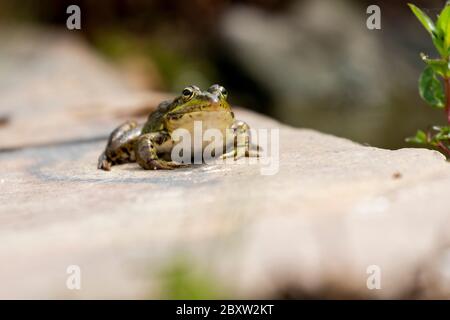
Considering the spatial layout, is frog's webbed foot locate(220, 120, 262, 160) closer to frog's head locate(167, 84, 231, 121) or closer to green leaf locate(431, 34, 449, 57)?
frog's head locate(167, 84, 231, 121)

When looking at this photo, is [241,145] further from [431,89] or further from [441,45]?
[441,45]

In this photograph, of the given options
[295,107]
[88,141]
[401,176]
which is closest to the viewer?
[401,176]

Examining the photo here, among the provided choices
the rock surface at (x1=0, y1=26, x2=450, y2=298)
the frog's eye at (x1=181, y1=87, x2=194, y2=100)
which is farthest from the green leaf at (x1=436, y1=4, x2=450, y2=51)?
the frog's eye at (x1=181, y1=87, x2=194, y2=100)

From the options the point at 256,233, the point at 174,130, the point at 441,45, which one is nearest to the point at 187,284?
the point at 256,233

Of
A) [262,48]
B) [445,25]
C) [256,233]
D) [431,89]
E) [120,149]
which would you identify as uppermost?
[262,48]

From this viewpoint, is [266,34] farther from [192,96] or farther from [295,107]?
[192,96]
